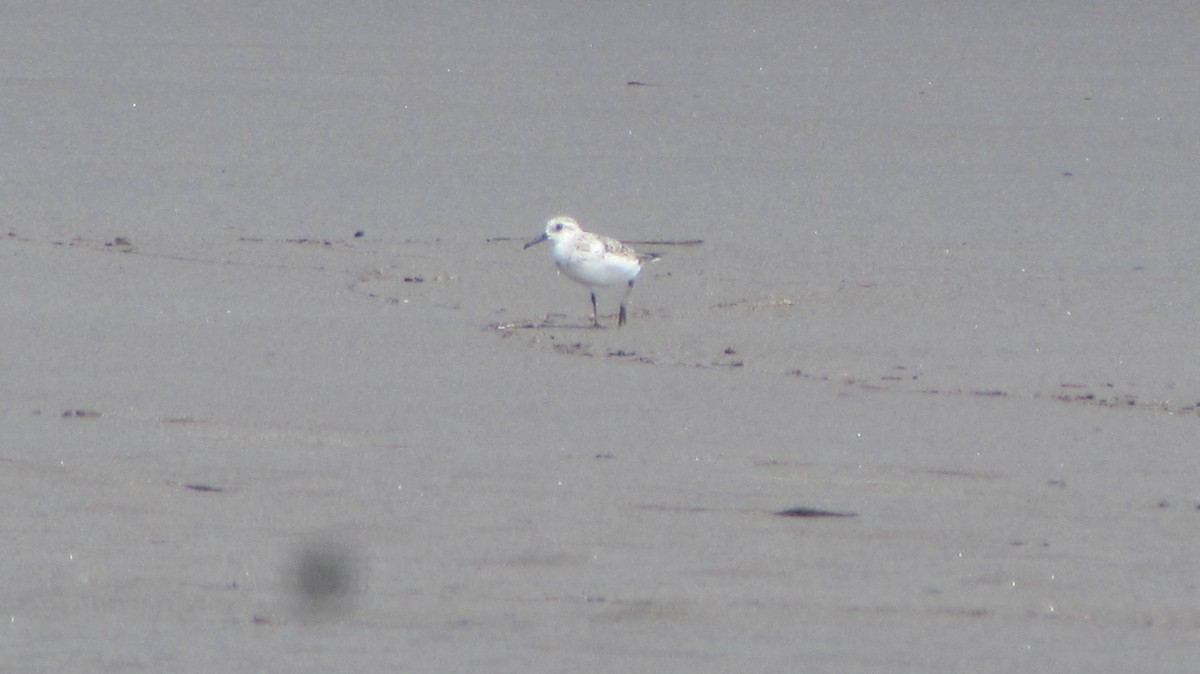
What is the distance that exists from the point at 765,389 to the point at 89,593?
315 centimetres

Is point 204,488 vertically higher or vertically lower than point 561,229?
higher

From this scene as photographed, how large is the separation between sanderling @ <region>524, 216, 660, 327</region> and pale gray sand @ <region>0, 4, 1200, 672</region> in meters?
0.23

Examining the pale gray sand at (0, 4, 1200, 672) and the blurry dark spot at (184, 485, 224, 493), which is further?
the blurry dark spot at (184, 485, 224, 493)

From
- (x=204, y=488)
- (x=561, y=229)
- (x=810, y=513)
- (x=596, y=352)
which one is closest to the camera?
(x=810, y=513)

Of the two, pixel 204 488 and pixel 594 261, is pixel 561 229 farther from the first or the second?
pixel 204 488

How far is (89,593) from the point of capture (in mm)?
4305

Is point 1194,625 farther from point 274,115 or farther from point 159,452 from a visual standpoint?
point 274,115

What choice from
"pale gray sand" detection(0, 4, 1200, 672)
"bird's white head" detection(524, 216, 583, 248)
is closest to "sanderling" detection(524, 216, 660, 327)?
"bird's white head" detection(524, 216, 583, 248)

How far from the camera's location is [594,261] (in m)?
8.45

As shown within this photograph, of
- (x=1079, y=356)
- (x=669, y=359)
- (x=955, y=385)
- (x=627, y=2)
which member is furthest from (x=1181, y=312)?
(x=627, y=2)

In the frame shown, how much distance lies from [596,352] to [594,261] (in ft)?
3.03

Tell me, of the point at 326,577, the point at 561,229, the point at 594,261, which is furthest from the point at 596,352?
the point at 326,577

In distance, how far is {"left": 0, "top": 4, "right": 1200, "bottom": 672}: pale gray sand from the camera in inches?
169

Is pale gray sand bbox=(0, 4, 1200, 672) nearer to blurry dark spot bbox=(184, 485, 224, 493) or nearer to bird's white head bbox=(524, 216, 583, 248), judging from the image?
blurry dark spot bbox=(184, 485, 224, 493)
